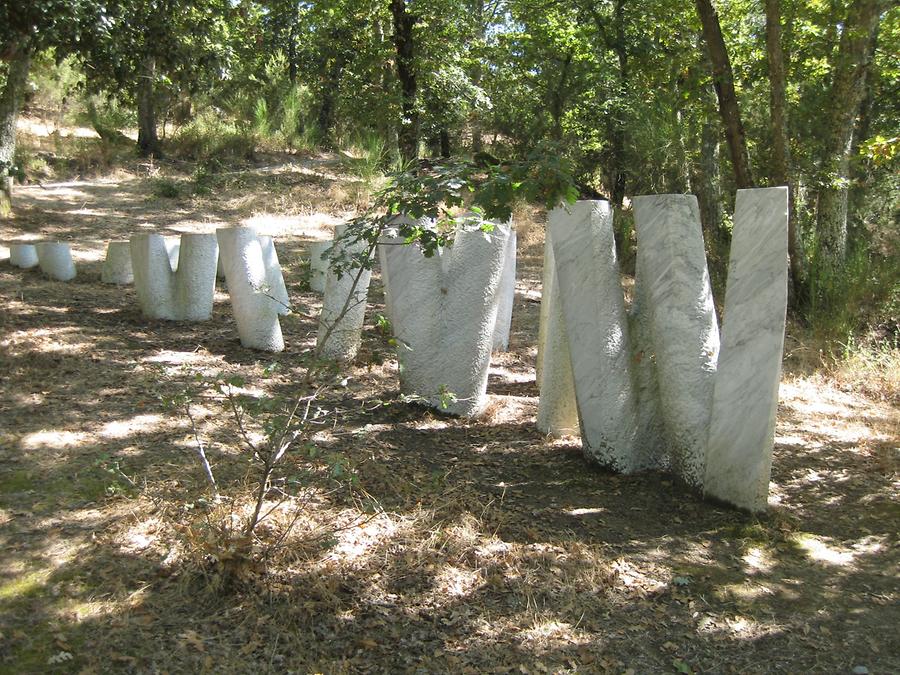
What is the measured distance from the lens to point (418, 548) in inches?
129

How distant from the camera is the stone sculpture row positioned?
3.59 metres

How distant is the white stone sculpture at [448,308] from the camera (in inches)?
186

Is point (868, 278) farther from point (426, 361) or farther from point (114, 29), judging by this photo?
point (114, 29)

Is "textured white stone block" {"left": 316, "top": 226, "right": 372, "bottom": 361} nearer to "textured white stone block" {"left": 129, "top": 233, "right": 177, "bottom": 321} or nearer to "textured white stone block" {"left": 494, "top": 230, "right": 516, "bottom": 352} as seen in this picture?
"textured white stone block" {"left": 494, "top": 230, "right": 516, "bottom": 352}

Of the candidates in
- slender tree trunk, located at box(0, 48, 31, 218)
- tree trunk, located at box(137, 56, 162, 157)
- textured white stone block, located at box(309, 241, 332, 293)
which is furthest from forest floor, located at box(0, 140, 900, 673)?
tree trunk, located at box(137, 56, 162, 157)

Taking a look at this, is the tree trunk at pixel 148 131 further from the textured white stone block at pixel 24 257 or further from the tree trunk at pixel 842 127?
the tree trunk at pixel 842 127

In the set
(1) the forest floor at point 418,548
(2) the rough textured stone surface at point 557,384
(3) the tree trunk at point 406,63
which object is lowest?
(1) the forest floor at point 418,548

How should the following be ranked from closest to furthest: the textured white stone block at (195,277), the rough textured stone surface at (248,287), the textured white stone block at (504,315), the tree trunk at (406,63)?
the rough textured stone surface at (248,287), the textured white stone block at (195,277), the textured white stone block at (504,315), the tree trunk at (406,63)

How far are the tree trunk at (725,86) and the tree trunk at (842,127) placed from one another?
149cm

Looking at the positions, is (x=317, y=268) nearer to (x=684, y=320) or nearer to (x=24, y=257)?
(x=24, y=257)

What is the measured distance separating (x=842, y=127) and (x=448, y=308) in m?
5.53

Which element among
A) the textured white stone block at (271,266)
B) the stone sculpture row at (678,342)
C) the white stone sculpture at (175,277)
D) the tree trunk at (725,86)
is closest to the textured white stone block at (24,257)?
the white stone sculpture at (175,277)

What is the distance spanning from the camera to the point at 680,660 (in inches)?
108

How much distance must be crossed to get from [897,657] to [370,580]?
1.99m
